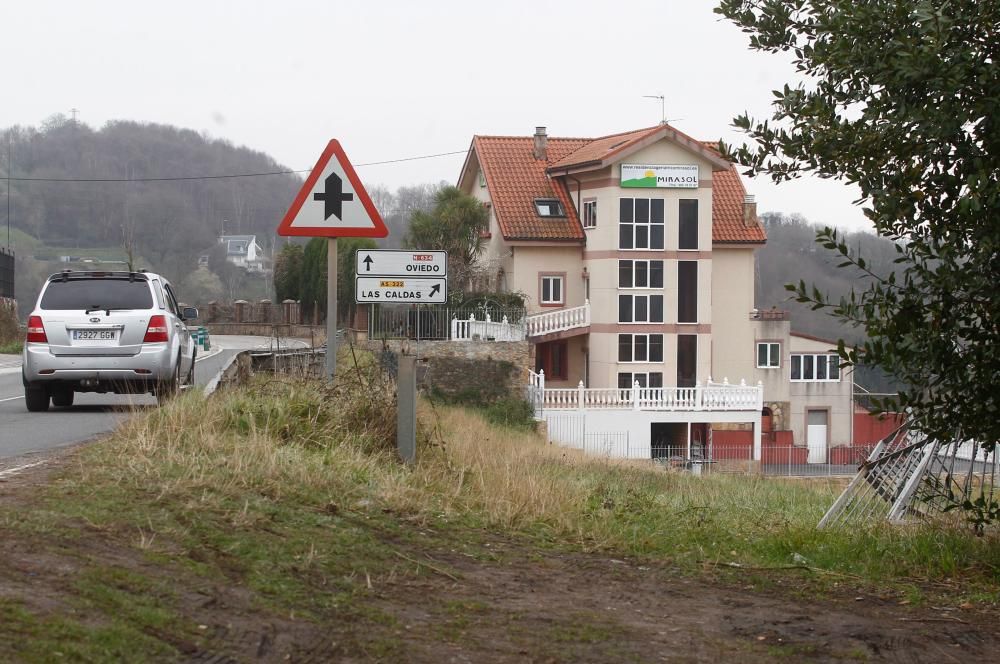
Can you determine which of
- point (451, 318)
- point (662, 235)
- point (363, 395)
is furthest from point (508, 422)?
point (363, 395)

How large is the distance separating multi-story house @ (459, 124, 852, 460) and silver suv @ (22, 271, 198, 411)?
29321mm

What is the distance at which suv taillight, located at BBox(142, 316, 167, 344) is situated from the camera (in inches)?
631

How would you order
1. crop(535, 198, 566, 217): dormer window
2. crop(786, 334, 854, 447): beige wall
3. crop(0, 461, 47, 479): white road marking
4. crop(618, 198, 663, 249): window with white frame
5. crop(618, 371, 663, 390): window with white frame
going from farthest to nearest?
crop(786, 334, 854, 447): beige wall < crop(535, 198, 566, 217): dormer window < crop(618, 371, 663, 390): window with white frame < crop(618, 198, 663, 249): window with white frame < crop(0, 461, 47, 479): white road marking

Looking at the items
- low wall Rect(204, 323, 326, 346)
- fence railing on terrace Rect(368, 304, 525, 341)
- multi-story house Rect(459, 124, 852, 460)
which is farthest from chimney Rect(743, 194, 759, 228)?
low wall Rect(204, 323, 326, 346)

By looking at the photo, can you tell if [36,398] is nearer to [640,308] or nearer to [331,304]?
[331,304]

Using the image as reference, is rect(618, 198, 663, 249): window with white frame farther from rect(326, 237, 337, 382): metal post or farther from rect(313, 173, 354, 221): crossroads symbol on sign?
rect(313, 173, 354, 221): crossroads symbol on sign

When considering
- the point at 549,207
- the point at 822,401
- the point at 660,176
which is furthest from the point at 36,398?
the point at 822,401

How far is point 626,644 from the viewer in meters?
5.39

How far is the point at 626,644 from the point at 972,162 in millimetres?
3485

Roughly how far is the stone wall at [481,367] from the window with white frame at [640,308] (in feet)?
16.6

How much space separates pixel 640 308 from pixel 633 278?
3.82 feet

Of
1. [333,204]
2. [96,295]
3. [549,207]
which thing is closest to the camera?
[333,204]

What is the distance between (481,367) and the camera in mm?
45812

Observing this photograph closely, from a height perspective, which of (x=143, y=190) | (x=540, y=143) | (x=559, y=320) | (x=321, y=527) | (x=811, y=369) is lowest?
(x=321, y=527)
